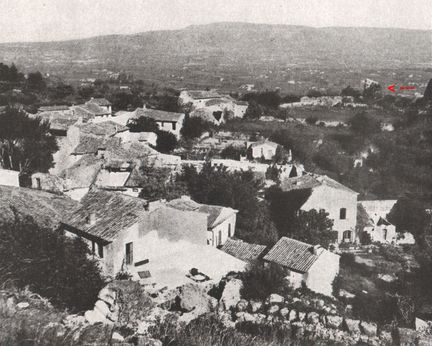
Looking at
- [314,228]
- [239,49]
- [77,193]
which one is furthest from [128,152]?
[239,49]

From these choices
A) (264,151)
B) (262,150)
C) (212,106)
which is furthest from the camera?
(212,106)

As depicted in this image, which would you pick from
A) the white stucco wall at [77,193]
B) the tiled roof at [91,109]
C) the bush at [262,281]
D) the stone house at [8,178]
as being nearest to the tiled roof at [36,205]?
the stone house at [8,178]

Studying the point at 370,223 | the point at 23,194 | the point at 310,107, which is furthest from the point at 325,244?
the point at 310,107

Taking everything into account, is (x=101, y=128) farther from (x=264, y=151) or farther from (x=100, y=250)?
(x=100, y=250)

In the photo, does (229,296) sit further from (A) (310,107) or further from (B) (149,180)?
(A) (310,107)

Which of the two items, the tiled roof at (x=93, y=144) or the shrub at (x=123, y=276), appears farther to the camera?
the tiled roof at (x=93, y=144)

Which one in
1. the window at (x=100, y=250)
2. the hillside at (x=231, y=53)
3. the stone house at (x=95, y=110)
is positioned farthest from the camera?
the hillside at (x=231, y=53)

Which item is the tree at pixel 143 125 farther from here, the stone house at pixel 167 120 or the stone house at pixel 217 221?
the stone house at pixel 217 221
